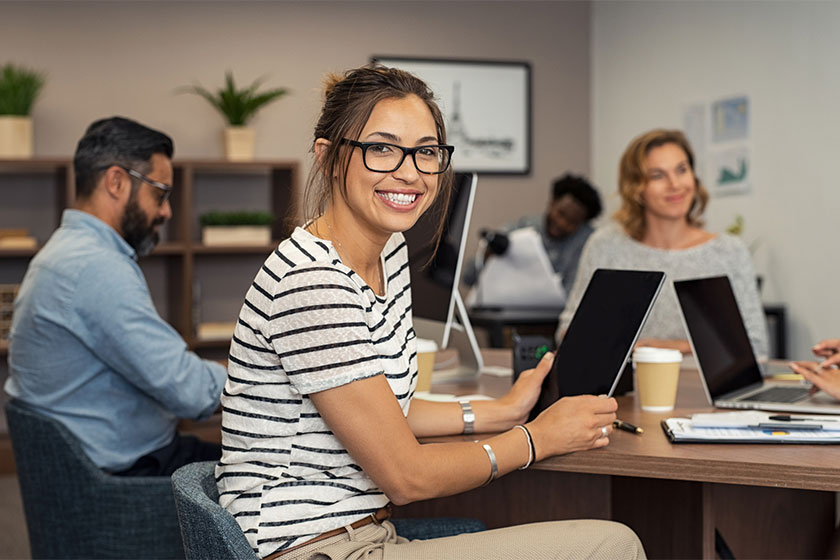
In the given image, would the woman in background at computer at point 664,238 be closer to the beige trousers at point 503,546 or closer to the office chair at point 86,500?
the office chair at point 86,500

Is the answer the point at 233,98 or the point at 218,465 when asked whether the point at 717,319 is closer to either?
the point at 218,465

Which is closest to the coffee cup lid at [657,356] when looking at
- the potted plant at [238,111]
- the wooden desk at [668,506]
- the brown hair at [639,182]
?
the wooden desk at [668,506]

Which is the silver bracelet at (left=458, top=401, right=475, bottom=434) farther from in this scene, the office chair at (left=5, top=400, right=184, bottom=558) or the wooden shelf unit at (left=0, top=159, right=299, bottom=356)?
the wooden shelf unit at (left=0, top=159, right=299, bottom=356)

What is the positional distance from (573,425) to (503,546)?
0.26 meters

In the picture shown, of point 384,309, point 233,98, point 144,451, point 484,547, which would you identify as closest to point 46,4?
point 233,98

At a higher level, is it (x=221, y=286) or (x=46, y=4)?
(x=46, y=4)

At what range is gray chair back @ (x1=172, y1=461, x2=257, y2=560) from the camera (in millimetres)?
1354

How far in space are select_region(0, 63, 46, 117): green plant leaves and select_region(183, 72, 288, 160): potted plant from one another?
874 mm

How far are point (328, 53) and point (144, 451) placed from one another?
384 cm

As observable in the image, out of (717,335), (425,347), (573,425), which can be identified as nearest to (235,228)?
(425,347)

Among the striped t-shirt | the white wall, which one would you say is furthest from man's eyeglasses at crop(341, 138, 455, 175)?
the white wall

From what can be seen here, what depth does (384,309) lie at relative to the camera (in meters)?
1.59

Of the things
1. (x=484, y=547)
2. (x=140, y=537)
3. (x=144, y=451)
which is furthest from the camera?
(x=144, y=451)

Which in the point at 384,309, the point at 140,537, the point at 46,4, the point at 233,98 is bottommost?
the point at 140,537
